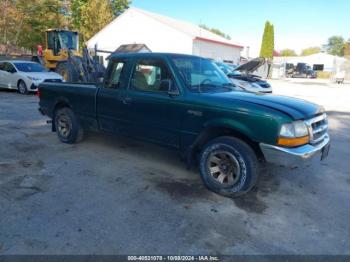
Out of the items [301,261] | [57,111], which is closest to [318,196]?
[301,261]

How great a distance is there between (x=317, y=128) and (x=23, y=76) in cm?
1366

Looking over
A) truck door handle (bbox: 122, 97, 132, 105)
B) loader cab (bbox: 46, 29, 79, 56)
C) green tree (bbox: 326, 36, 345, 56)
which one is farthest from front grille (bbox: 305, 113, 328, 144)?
green tree (bbox: 326, 36, 345, 56)

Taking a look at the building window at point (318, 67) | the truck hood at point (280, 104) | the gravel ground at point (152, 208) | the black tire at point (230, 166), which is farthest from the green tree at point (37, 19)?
the building window at point (318, 67)

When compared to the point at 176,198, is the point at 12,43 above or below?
above

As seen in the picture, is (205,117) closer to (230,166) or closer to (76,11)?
(230,166)

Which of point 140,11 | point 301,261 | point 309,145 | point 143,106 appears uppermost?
point 140,11

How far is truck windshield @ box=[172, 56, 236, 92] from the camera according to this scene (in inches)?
176

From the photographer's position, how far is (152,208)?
3711 millimetres

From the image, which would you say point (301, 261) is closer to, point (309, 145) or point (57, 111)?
point (309, 145)

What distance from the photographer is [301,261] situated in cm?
282

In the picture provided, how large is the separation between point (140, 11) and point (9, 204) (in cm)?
2951

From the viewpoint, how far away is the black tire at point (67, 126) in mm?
6039

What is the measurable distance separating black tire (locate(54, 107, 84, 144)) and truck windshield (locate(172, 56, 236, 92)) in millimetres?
2570

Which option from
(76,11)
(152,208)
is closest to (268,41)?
(76,11)
